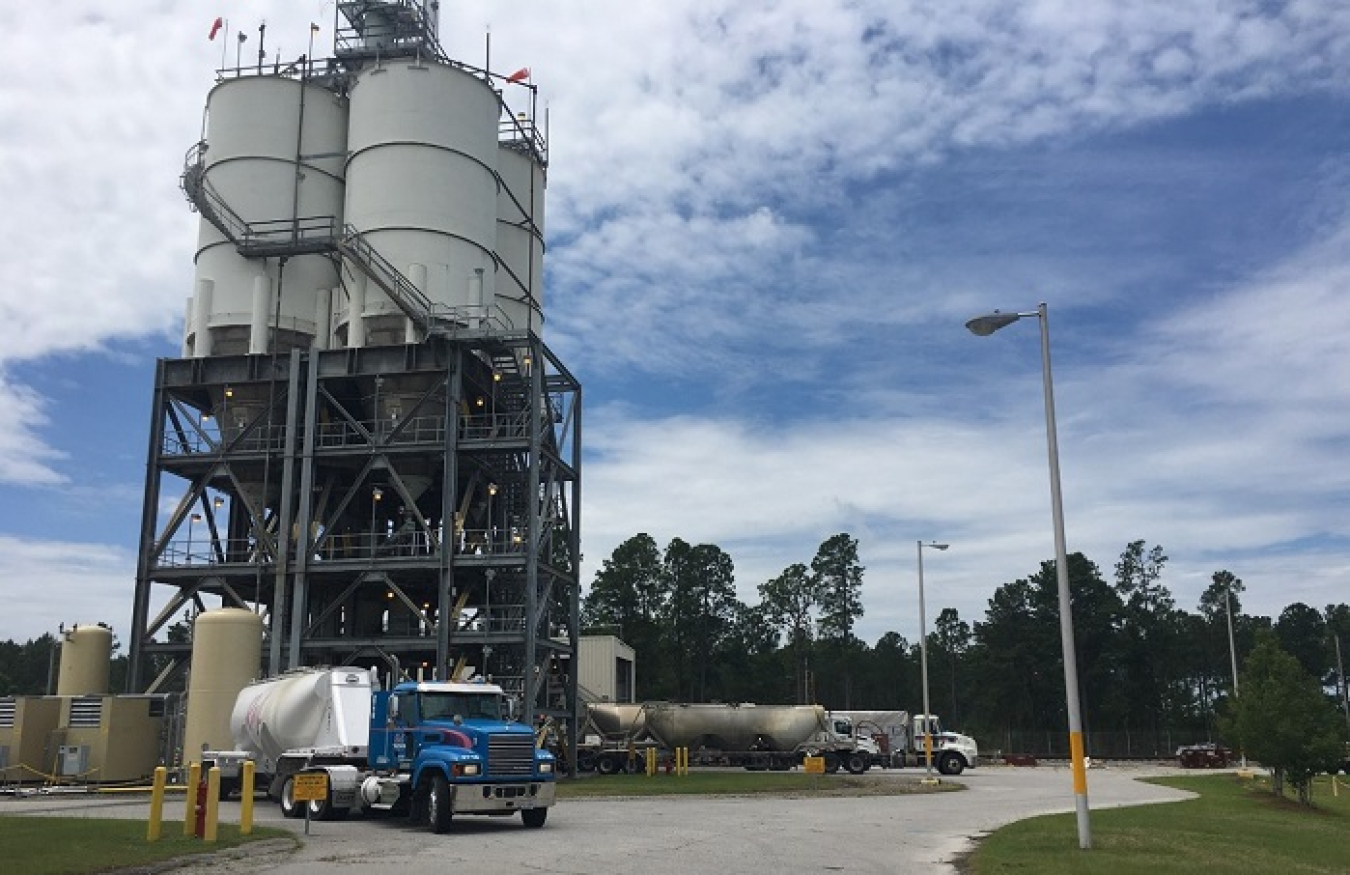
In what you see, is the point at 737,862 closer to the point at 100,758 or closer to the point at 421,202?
the point at 100,758

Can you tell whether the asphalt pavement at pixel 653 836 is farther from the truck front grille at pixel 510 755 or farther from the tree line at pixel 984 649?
the tree line at pixel 984 649

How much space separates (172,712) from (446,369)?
54.4ft

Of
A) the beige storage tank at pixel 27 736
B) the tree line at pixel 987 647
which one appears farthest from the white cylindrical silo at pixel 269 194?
the tree line at pixel 987 647

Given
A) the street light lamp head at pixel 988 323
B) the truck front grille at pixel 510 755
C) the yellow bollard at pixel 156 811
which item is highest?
the street light lamp head at pixel 988 323

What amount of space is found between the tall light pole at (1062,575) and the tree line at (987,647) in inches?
3315

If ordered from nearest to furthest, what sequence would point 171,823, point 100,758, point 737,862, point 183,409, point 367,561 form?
1. point 737,862
2. point 171,823
3. point 100,758
4. point 367,561
5. point 183,409

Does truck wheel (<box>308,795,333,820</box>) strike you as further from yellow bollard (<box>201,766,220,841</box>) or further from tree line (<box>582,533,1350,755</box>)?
tree line (<box>582,533,1350,755</box>)

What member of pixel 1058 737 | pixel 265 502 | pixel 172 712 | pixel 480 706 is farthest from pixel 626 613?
pixel 480 706

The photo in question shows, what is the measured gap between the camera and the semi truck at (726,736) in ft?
175

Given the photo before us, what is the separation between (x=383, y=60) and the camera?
178ft

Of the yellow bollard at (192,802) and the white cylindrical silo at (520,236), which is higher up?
the white cylindrical silo at (520,236)

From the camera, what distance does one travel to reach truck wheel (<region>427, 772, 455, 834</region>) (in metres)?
22.5

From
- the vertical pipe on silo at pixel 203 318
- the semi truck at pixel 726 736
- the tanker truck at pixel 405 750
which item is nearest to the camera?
the tanker truck at pixel 405 750

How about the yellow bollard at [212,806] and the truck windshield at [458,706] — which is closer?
the yellow bollard at [212,806]
